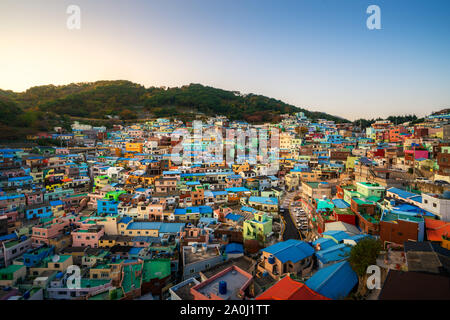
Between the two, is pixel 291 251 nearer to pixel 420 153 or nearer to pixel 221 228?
pixel 221 228

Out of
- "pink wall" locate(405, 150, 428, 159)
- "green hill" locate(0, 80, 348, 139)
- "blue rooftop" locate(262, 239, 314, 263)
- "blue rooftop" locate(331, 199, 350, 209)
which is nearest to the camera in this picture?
"blue rooftop" locate(262, 239, 314, 263)

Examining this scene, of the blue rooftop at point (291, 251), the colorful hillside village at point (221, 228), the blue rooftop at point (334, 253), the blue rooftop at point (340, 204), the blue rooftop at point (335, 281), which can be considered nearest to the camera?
the blue rooftop at point (335, 281)

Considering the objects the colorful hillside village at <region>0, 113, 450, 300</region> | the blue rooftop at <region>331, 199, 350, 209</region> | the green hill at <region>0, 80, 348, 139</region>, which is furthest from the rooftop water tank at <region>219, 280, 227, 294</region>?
the green hill at <region>0, 80, 348, 139</region>

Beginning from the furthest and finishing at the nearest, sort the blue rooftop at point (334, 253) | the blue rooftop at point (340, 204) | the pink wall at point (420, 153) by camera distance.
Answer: the pink wall at point (420, 153) → the blue rooftop at point (340, 204) → the blue rooftop at point (334, 253)

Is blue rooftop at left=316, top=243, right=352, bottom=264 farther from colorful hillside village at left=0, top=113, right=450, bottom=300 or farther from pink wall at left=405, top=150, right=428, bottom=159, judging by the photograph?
pink wall at left=405, top=150, right=428, bottom=159

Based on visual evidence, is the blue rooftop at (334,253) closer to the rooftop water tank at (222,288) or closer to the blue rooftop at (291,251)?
the blue rooftop at (291,251)

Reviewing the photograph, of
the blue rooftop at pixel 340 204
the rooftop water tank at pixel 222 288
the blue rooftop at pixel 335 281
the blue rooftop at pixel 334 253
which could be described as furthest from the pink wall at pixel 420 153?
the rooftop water tank at pixel 222 288

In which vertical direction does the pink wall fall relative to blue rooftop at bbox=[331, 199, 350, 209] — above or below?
above
